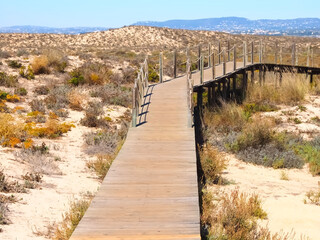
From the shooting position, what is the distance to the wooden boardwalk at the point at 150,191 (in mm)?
5059

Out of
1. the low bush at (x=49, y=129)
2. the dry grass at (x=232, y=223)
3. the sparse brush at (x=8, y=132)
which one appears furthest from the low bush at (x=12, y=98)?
the dry grass at (x=232, y=223)

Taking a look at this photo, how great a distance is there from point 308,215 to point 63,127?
Answer: 26.7 feet

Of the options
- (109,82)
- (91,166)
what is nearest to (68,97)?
(109,82)

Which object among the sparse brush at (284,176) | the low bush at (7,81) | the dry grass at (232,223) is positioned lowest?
the sparse brush at (284,176)

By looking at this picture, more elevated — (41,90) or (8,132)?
(41,90)

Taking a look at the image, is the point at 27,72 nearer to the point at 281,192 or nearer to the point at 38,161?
the point at 38,161

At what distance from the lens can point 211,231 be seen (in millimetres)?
5906

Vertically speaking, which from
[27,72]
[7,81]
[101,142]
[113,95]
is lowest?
[101,142]

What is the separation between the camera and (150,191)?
630 cm

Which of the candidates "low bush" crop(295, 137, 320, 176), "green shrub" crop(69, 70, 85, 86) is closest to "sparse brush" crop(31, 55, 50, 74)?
"green shrub" crop(69, 70, 85, 86)

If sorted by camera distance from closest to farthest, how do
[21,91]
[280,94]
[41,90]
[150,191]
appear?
1. [150,191]
2. [21,91]
3. [41,90]
4. [280,94]

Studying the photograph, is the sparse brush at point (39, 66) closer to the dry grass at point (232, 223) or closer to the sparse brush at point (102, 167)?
the sparse brush at point (102, 167)

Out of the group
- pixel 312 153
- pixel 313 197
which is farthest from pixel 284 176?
pixel 312 153

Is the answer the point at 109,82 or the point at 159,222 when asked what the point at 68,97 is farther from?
the point at 159,222
